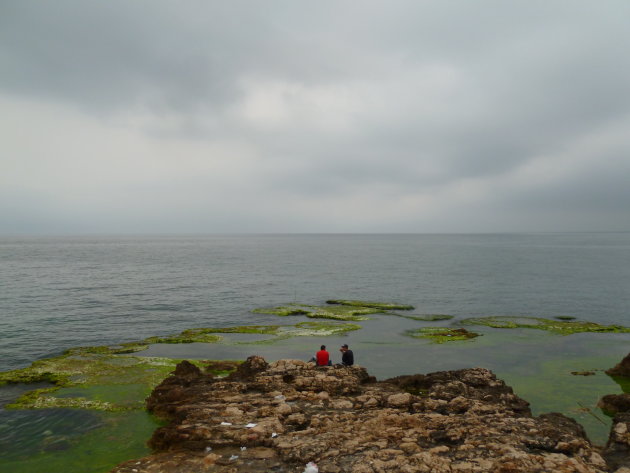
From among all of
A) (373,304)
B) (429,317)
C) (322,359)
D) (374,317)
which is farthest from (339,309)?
(322,359)

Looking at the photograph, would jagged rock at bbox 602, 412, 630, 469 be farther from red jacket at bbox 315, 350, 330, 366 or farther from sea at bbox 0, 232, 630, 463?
red jacket at bbox 315, 350, 330, 366

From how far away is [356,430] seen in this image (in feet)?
59.1

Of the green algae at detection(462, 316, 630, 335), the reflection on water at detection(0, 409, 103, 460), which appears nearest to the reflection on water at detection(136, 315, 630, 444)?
the green algae at detection(462, 316, 630, 335)

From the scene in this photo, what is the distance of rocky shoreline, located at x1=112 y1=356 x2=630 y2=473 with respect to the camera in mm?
15234

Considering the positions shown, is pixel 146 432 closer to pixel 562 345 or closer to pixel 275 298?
pixel 562 345

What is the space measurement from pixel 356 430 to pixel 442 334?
1322 inches

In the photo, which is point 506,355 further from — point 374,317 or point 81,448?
point 81,448

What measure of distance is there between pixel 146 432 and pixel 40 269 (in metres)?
123

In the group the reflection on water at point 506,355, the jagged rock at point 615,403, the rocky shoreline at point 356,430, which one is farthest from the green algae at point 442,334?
the rocky shoreline at point 356,430

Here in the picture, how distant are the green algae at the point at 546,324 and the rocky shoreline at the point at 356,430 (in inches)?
1277

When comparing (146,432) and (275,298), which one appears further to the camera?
(275,298)

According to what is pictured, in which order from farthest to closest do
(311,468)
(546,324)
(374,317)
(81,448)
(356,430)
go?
(374,317), (546,324), (81,448), (356,430), (311,468)

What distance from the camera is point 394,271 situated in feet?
418

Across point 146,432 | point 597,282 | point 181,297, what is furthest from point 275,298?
point 597,282
